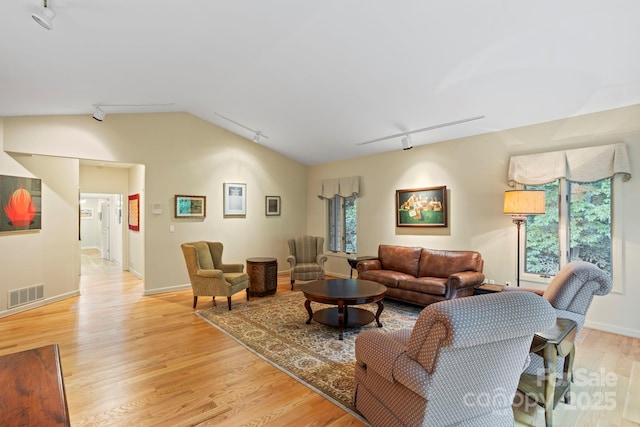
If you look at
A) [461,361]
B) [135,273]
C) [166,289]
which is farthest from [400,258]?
[135,273]

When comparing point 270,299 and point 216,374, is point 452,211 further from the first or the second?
point 216,374

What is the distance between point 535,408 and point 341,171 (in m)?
5.29

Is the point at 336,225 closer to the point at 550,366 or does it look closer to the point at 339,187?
the point at 339,187

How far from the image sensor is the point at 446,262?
479 cm

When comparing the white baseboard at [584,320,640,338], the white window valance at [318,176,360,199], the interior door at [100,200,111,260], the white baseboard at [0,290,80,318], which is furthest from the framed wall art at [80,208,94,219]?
the white baseboard at [584,320,640,338]

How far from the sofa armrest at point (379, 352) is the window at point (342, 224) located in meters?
4.63

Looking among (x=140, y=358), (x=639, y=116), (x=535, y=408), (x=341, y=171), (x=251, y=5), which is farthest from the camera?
(x=341, y=171)

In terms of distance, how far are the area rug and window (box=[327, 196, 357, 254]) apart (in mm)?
1975

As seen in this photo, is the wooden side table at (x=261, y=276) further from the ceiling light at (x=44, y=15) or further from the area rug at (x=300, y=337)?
the ceiling light at (x=44, y=15)

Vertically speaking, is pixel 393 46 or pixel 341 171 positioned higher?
pixel 393 46

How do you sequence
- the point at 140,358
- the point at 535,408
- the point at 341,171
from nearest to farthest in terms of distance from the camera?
the point at 535,408 < the point at 140,358 < the point at 341,171

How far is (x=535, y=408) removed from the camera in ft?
7.60

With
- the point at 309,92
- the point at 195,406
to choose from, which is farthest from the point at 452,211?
the point at 195,406

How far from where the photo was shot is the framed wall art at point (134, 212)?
22.3ft
